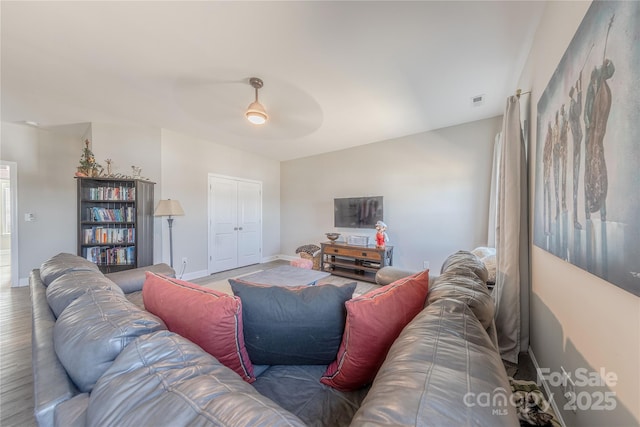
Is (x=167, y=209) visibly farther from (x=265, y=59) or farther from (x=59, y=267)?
(x=265, y=59)

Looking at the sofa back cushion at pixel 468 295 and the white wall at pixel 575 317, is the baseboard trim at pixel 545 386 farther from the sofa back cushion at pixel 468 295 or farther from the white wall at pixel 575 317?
the sofa back cushion at pixel 468 295

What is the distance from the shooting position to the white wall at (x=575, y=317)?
760mm

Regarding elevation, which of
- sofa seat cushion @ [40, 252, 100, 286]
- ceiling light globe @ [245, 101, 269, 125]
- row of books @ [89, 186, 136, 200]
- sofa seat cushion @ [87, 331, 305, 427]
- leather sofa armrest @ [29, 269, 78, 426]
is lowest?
leather sofa armrest @ [29, 269, 78, 426]

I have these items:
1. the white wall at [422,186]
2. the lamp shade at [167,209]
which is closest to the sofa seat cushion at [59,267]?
the lamp shade at [167,209]

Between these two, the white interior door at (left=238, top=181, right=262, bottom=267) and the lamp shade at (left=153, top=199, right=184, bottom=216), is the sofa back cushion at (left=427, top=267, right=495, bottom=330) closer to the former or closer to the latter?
the lamp shade at (left=153, top=199, right=184, bottom=216)

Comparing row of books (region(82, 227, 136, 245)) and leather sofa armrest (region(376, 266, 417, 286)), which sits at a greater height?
row of books (region(82, 227, 136, 245))

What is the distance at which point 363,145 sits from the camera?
14.7ft

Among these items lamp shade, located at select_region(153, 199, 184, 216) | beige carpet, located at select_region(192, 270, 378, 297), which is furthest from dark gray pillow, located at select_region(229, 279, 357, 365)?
lamp shade, located at select_region(153, 199, 184, 216)

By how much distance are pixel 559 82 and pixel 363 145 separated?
11.0ft

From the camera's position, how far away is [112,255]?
326 cm

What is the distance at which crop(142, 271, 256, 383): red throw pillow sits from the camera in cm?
98

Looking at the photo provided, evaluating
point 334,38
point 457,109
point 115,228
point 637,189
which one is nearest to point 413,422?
point 637,189

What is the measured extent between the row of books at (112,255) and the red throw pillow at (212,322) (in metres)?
2.99

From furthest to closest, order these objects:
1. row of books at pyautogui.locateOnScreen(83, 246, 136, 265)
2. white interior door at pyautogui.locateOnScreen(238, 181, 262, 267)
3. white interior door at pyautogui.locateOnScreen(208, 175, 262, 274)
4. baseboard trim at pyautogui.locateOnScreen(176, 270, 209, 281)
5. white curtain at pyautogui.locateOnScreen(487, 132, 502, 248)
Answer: white interior door at pyautogui.locateOnScreen(238, 181, 262, 267) → white interior door at pyautogui.locateOnScreen(208, 175, 262, 274) → baseboard trim at pyautogui.locateOnScreen(176, 270, 209, 281) → row of books at pyautogui.locateOnScreen(83, 246, 136, 265) → white curtain at pyautogui.locateOnScreen(487, 132, 502, 248)
